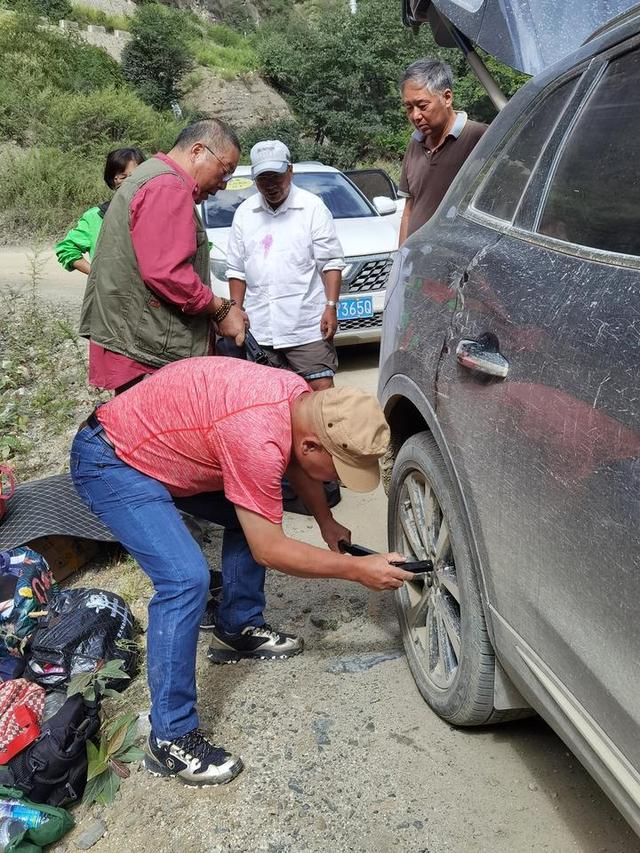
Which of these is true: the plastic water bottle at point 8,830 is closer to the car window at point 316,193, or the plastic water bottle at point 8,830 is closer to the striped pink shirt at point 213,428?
the striped pink shirt at point 213,428

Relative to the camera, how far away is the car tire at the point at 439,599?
2.06m

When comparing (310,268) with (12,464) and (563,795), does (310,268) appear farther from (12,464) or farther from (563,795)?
(563,795)

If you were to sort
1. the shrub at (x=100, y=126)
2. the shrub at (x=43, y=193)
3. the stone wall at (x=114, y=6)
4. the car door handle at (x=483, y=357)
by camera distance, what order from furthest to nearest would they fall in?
the stone wall at (x=114, y=6)
the shrub at (x=100, y=126)
the shrub at (x=43, y=193)
the car door handle at (x=483, y=357)

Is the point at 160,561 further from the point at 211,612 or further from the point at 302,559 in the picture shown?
the point at 211,612

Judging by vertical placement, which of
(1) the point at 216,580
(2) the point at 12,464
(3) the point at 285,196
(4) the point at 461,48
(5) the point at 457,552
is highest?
(4) the point at 461,48

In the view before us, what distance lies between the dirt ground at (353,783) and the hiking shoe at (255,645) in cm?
4

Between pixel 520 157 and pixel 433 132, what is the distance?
2.01 m

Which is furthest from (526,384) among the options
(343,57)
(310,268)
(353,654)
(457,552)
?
(343,57)

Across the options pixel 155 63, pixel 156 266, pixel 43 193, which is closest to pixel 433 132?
pixel 156 266

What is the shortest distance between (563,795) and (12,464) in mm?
3777

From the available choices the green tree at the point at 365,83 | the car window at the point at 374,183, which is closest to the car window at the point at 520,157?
the car window at the point at 374,183

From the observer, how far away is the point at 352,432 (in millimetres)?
1845

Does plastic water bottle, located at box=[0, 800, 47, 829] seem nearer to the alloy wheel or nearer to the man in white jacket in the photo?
the alloy wheel

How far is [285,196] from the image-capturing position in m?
4.07
